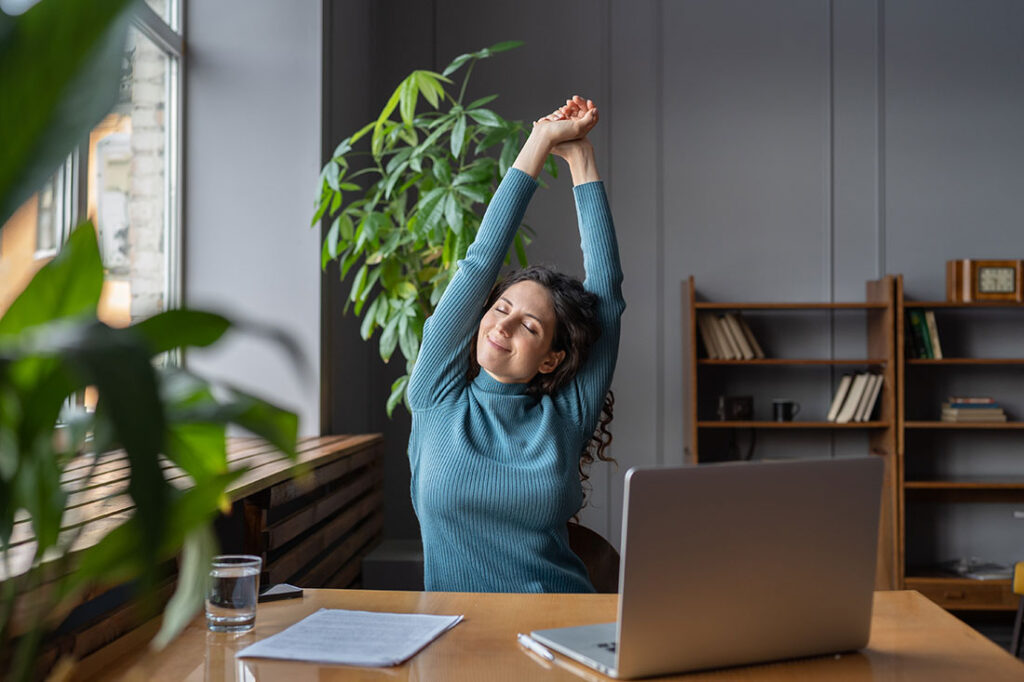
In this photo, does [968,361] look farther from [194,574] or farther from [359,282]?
[194,574]

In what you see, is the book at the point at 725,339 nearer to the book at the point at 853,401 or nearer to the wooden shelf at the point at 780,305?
the wooden shelf at the point at 780,305

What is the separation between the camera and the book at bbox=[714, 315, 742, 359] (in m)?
4.53

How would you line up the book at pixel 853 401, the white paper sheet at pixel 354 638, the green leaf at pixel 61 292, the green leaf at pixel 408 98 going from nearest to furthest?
the green leaf at pixel 61 292, the white paper sheet at pixel 354 638, the green leaf at pixel 408 98, the book at pixel 853 401

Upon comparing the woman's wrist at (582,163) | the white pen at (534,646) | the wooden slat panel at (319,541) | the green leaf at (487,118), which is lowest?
the wooden slat panel at (319,541)

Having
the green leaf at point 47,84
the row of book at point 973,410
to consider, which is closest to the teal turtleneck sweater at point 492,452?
the green leaf at point 47,84

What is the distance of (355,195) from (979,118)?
3196 mm

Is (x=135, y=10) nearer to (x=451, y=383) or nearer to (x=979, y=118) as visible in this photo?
(x=451, y=383)

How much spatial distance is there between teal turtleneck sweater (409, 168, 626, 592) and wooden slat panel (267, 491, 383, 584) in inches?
29.6

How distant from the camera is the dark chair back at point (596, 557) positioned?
2000mm

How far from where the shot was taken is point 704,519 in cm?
106

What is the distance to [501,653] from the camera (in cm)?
121

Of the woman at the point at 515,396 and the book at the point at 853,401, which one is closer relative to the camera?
the woman at the point at 515,396

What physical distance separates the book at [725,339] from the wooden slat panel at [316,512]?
1.77 m

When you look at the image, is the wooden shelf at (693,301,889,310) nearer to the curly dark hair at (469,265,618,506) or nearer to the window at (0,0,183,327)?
the window at (0,0,183,327)
